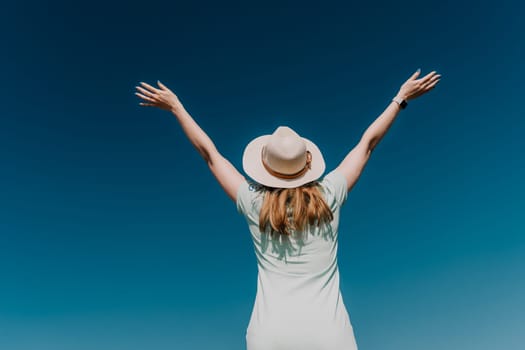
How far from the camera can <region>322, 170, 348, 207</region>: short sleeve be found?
3.79 m

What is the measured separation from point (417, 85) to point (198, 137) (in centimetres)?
198

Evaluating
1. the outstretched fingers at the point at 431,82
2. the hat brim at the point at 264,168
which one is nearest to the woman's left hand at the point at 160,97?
the hat brim at the point at 264,168

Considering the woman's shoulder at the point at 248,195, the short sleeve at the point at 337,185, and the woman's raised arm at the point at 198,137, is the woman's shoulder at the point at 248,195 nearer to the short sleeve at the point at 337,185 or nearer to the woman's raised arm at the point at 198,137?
the woman's raised arm at the point at 198,137

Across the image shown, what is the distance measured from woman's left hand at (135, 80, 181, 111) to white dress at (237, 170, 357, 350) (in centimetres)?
98

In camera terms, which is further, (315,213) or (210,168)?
(210,168)

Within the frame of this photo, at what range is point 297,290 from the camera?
3.55 metres

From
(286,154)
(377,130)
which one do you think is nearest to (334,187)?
(286,154)

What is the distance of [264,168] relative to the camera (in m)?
3.99

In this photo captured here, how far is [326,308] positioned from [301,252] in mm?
405

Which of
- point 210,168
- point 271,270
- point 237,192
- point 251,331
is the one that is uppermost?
point 210,168

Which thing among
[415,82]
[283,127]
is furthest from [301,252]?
[415,82]

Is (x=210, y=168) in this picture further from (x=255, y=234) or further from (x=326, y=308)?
(x=326, y=308)

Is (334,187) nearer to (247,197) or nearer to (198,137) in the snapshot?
(247,197)

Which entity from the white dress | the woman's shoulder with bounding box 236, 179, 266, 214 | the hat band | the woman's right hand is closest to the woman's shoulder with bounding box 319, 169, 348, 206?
the white dress
